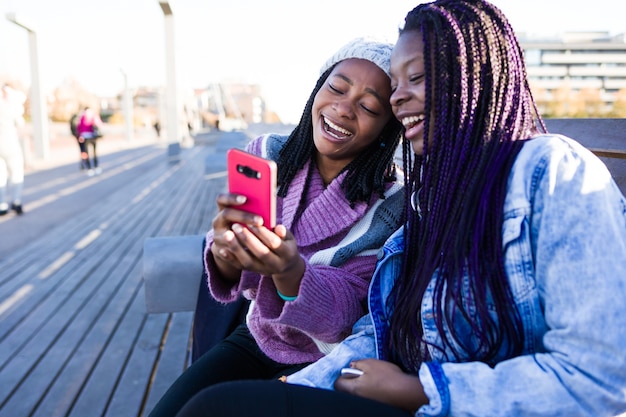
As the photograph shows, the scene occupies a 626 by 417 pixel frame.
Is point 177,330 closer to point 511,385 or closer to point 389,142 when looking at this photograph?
point 389,142

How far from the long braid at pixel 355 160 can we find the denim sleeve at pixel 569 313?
2.41 ft

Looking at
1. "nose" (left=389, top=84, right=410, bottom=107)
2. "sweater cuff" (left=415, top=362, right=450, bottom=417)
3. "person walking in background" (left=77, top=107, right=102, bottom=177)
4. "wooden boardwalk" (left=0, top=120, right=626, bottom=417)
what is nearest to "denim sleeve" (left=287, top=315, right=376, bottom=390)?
"sweater cuff" (left=415, top=362, right=450, bottom=417)

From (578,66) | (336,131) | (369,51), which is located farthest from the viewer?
(578,66)

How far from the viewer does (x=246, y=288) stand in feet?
5.38

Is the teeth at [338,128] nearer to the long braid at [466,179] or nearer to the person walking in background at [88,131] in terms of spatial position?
the long braid at [466,179]

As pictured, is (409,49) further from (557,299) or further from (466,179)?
(557,299)

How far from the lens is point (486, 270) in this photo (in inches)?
43.4

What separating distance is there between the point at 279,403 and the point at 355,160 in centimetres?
96

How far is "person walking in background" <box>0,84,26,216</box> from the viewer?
6.92m

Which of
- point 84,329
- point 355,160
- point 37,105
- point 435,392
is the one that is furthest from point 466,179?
point 37,105

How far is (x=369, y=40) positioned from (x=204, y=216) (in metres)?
5.57

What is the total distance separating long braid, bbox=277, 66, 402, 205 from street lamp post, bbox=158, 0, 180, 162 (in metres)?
10.8

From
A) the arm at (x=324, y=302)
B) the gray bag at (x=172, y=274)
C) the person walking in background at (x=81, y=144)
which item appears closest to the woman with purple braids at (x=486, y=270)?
the arm at (x=324, y=302)

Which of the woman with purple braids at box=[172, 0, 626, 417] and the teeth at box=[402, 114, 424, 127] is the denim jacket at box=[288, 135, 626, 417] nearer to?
the woman with purple braids at box=[172, 0, 626, 417]
